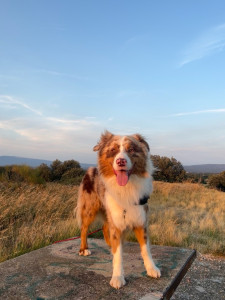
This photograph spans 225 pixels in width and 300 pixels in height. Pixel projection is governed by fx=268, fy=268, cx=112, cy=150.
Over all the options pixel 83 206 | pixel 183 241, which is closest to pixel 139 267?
pixel 83 206

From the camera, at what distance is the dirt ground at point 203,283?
3.82 m

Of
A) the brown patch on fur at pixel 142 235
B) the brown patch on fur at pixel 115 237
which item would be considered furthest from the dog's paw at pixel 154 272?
the brown patch on fur at pixel 115 237

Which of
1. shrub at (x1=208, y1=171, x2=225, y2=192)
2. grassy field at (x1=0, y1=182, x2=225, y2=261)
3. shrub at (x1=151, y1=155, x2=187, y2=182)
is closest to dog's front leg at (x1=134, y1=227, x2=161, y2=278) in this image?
grassy field at (x1=0, y1=182, x2=225, y2=261)

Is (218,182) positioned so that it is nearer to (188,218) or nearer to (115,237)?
(188,218)

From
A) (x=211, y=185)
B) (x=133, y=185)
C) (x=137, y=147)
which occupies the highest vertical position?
(x=137, y=147)

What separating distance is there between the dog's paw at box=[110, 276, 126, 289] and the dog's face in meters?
1.01

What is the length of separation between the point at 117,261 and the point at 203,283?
1.95 meters

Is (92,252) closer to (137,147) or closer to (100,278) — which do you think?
(100,278)

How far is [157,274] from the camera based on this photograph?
3.05 meters

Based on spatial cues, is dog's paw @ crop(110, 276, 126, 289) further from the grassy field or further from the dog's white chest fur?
the grassy field

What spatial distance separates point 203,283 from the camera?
4156mm

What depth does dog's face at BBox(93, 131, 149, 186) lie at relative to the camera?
9.92 feet

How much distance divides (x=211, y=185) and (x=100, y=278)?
2494 centimetres

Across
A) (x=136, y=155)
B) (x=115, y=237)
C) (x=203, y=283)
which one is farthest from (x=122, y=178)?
(x=203, y=283)
